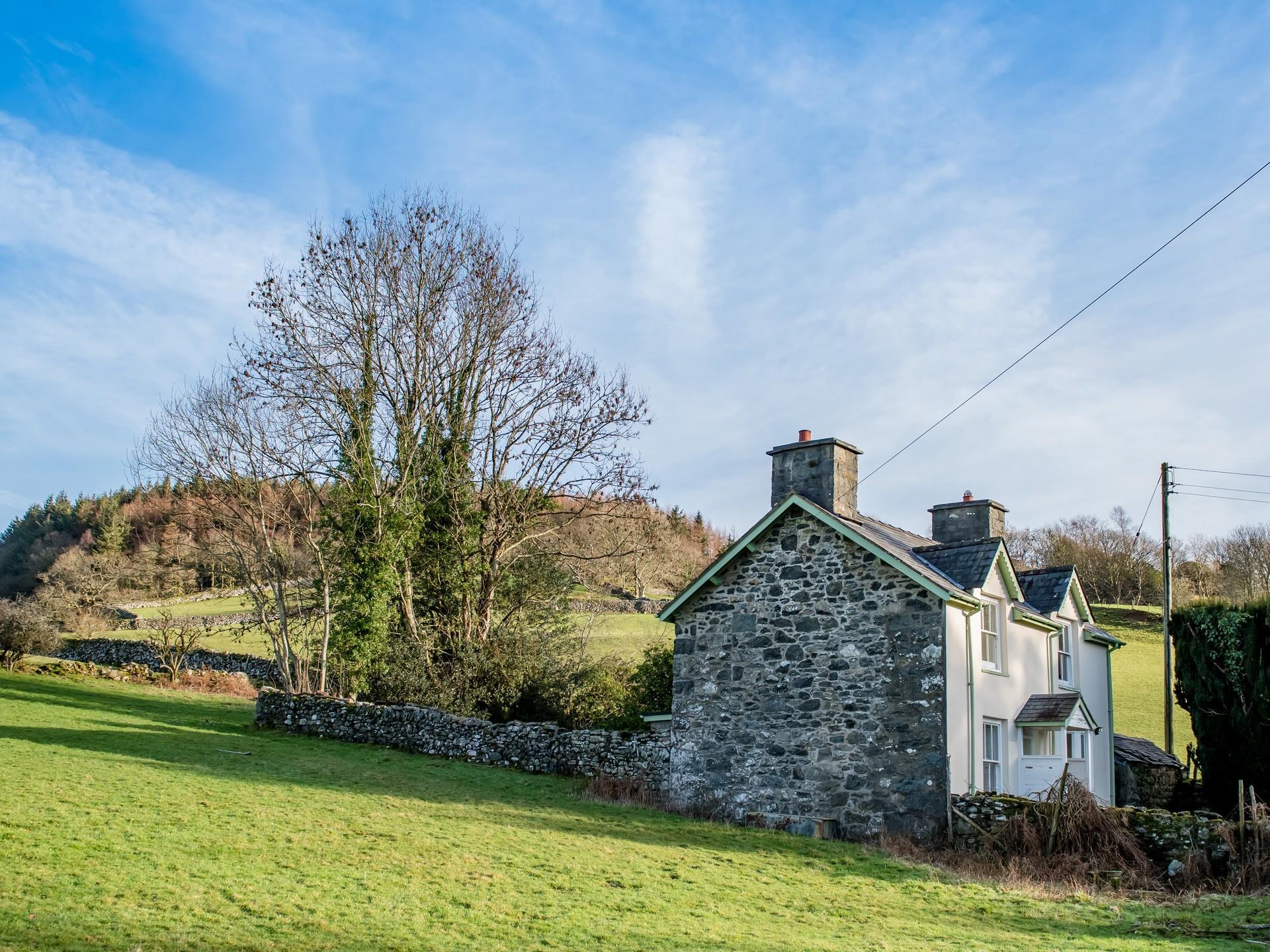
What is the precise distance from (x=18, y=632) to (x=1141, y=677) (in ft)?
145

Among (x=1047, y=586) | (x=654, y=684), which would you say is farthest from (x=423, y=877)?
(x=1047, y=586)

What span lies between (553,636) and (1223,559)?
193 feet

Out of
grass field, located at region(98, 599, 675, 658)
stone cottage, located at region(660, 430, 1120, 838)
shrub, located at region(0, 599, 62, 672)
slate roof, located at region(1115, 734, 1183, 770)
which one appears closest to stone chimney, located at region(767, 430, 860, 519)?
stone cottage, located at region(660, 430, 1120, 838)

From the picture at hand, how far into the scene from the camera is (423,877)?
10.9 meters

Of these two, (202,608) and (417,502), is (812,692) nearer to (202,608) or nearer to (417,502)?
(417,502)

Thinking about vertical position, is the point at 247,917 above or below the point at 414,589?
below

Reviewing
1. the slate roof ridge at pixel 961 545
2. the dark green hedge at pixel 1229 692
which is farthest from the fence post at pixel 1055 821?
the dark green hedge at pixel 1229 692

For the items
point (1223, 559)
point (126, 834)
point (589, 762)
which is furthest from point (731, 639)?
point (1223, 559)

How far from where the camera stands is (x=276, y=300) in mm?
27031

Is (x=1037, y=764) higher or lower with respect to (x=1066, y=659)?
lower

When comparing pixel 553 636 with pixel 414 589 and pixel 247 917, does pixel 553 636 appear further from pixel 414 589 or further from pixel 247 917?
pixel 247 917

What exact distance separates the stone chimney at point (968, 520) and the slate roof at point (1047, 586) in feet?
4.21

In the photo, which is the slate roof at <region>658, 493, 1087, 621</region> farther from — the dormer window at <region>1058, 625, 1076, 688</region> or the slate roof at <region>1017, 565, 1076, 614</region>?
the dormer window at <region>1058, 625, 1076, 688</region>

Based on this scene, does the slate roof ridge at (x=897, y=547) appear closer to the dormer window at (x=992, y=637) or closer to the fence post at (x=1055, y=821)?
the dormer window at (x=992, y=637)
